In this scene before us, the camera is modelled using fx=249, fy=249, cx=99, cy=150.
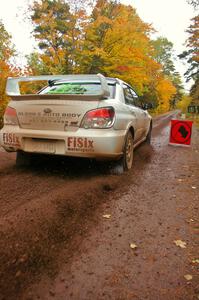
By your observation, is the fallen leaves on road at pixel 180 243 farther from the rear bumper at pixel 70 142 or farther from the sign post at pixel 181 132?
the sign post at pixel 181 132

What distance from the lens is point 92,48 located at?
15.1 metres

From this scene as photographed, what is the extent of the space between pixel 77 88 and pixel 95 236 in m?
2.77

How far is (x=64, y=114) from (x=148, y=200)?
1.78 metres

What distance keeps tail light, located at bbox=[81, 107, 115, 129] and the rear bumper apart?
0.08 metres

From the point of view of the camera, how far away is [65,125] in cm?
382

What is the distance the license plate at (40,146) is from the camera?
388 cm

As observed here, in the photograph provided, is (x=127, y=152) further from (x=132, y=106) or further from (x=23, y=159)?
(x=23, y=159)

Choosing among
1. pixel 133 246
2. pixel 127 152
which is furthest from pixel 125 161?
pixel 133 246

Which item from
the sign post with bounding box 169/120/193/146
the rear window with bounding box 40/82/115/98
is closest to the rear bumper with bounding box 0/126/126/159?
the rear window with bounding box 40/82/115/98

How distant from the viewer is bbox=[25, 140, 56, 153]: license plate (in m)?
3.88

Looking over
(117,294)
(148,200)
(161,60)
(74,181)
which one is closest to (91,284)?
(117,294)

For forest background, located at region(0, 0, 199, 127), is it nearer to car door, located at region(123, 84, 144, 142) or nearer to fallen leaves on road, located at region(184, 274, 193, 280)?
car door, located at region(123, 84, 144, 142)

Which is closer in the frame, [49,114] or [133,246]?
[133,246]

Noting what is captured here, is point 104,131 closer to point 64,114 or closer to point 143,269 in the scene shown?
point 64,114
